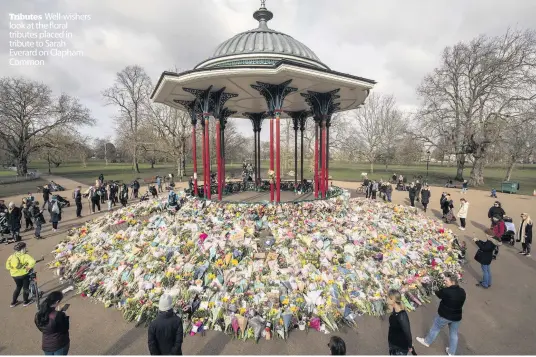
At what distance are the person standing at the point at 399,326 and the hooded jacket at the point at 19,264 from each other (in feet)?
27.7

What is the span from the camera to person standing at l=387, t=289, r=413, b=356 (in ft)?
13.5

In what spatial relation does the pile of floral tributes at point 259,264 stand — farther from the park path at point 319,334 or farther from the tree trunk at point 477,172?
the tree trunk at point 477,172

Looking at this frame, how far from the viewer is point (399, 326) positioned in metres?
4.20

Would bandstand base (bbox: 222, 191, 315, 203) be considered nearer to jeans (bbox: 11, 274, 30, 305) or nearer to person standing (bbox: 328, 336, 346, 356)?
jeans (bbox: 11, 274, 30, 305)

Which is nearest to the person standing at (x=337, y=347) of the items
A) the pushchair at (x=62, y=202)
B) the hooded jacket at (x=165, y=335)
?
the hooded jacket at (x=165, y=335)

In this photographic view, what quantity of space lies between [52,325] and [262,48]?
40.0ft

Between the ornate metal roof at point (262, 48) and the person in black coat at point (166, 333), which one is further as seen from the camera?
the ornate metal roof at point (262, 48)

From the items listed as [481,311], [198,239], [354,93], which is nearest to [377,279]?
[481,311]

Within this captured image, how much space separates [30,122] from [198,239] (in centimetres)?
4424

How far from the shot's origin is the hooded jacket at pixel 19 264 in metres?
6.27

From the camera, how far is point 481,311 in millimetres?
Result: 6371

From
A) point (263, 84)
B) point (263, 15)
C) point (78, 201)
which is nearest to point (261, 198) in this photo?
point (263, 84)

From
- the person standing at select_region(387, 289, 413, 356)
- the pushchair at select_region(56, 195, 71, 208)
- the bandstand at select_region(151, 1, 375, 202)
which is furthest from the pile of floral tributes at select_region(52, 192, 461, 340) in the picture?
the pushchair at select_region(56, 195, 71, 208)

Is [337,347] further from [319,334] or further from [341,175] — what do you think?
[341,175]
